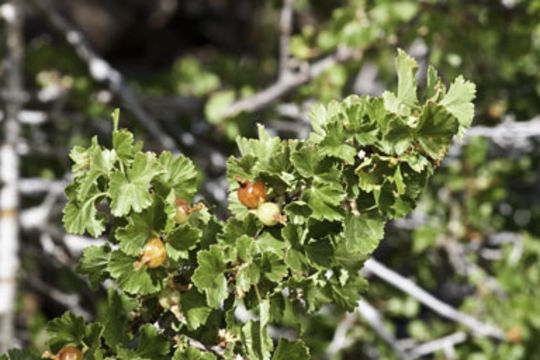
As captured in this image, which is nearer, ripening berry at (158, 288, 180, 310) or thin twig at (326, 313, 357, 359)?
ripening berry at (158, 288, 180, 310)

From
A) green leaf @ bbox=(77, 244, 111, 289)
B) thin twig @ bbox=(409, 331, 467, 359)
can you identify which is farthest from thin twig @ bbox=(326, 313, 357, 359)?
green leaf @ bbox=(77, 244, 111, 289)

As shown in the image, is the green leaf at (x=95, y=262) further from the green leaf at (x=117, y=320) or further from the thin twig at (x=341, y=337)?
the thin twig at (x=341, y=337)

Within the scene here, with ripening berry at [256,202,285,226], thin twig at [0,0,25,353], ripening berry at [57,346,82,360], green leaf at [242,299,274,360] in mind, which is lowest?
green leaf at [242,299,274,360]

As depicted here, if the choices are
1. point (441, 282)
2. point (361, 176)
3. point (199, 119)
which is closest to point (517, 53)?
point (441, 282)

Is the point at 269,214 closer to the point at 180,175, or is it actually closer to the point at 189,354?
the point at 180,175

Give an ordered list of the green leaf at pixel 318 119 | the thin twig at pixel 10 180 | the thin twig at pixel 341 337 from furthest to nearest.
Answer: the thin twig at pixel 341 337 < the thin twig at pixel 10 180 < the green leaf at pixel 318 119

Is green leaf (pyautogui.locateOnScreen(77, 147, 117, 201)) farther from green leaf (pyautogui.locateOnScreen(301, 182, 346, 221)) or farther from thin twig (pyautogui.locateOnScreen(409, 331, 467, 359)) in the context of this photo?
thin twig (pyautogui.locateOnScreen(409, 331, 467, 359))

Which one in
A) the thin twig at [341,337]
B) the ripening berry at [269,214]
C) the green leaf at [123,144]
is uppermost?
the green leaf at [123,144]

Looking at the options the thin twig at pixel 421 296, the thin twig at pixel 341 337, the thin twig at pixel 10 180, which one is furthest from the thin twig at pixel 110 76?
the thin twig at pixel 341 337
